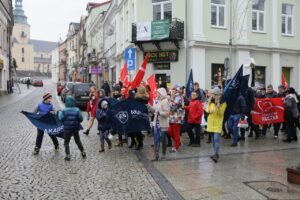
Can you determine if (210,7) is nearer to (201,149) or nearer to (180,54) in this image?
(180,54)

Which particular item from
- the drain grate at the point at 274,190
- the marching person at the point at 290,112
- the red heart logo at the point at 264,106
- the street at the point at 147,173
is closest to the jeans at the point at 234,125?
the street at the point at 147,173

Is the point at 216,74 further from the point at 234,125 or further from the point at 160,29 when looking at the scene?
the point at 234,125

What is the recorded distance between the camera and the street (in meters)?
6.91

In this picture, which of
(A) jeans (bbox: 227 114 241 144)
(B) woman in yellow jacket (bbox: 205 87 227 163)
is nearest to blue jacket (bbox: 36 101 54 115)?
(B) woman in yellow jacket (bbox: 205 87 227 163)

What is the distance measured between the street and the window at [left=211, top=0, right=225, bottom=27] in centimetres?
1449

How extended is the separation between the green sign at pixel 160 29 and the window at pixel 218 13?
119 inches

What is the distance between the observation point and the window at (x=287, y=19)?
28.2 meters

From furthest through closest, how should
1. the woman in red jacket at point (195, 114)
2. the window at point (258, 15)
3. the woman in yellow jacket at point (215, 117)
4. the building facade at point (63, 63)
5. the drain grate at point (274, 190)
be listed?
the building facade at point (63, 63) < the window at point (258, 15) < the woman in red jacket at point (195, 114) < the woman in yellow jacket at point (215, 117) < the drain grate at point (274, 190)

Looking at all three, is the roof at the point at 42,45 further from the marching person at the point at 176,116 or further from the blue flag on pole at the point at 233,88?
the blue flag on pole at the point at 233,88

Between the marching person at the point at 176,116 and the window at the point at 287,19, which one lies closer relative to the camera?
the marching person at the point at 176,116

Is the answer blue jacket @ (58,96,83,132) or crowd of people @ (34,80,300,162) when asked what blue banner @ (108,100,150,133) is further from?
blue jacket @ (58,96,83,132)

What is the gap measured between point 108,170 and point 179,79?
16.5m

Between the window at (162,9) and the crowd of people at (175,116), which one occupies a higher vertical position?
the window at (162,9)

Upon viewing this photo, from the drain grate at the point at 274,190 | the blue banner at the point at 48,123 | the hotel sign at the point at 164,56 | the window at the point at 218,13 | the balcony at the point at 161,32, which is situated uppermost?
the window at the point at 218,13
